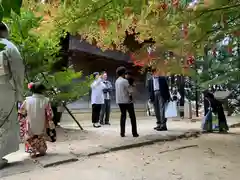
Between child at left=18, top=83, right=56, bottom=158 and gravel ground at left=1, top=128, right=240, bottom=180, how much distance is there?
72 cm

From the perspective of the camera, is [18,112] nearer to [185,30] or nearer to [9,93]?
[9,93]

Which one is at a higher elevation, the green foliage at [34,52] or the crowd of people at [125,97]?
the green foliage at [34,52]

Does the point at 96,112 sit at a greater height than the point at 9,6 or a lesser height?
lesser

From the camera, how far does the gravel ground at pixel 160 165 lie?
389 centimetres

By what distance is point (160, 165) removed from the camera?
14.5 ft

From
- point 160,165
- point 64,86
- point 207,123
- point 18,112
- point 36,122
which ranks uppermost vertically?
point 64,86

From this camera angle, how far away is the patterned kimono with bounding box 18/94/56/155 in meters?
4.85

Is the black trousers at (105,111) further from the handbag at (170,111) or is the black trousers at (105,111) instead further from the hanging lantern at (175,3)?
the hanging lantern at (175,3)

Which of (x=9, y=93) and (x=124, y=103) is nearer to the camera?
(x=9, y=93)

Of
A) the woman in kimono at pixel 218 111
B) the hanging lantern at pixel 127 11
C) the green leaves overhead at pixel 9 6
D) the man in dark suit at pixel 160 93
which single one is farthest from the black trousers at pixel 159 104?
the green leaves overhead at pixel 9 6

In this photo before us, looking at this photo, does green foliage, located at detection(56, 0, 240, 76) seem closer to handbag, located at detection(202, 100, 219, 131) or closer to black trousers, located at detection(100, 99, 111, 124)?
handbag, located at detection(202, 100, 219, 131)

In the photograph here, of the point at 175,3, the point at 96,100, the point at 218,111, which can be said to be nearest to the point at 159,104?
the point at 218,111

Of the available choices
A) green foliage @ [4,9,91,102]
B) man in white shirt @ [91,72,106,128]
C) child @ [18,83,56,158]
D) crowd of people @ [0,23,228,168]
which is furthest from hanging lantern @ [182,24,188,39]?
man in white shirt @ [91,72,106,128]

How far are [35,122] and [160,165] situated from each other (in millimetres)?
2003
